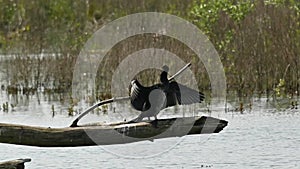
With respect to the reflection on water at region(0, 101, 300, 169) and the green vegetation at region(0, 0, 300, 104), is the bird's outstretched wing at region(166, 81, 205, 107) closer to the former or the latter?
the reflection on water at region(0, 101, 300, 169)

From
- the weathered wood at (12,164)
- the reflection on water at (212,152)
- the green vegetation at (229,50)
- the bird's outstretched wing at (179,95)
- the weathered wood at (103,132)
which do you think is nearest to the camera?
the weathered wood at (103,132)

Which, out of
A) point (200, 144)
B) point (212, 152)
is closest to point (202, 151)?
point (212, 152)

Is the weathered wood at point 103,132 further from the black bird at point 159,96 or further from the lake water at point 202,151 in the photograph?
the lake water at point 202,151

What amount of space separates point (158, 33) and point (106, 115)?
3.41 metres

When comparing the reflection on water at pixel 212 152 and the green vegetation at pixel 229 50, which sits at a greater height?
the green vegetation at pixel 229 50

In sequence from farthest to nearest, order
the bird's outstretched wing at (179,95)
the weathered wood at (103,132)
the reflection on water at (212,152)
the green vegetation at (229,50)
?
1. the green vegetation at (229,50)
2. the reflection on water at (212,152)
3. the bird's outstretched wing at (179,95)
4. the weathered wood at (103,132)

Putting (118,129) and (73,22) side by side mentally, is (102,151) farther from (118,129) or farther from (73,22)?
(73,22)

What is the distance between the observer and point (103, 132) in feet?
25.9

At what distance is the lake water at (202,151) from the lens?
35.1 ft

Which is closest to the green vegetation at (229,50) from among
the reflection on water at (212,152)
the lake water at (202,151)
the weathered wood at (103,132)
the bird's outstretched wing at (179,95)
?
the lake water at (202,151)

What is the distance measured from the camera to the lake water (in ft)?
35.1

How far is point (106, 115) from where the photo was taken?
14.4 meters

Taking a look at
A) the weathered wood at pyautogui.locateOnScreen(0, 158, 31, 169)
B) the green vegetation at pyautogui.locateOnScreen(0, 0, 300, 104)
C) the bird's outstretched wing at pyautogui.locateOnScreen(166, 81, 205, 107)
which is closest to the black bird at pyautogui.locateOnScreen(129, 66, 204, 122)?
the bird's outstretched wing at pyautogui.locateOnScreen(166, 81, 205, 107)

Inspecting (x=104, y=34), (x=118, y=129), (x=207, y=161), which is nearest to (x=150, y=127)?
(x=118, y=129)
